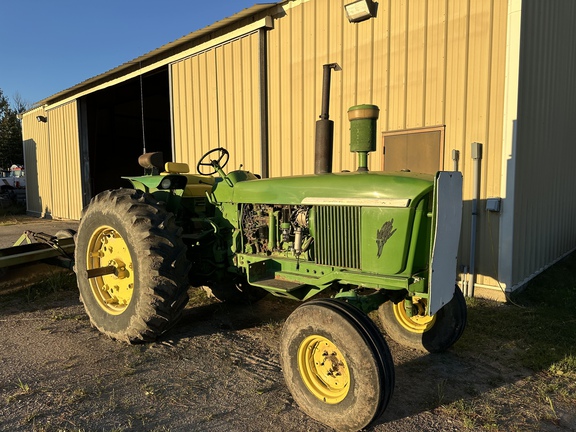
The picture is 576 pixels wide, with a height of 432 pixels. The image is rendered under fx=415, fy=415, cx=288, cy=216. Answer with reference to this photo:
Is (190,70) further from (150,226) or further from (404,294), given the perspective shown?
(404,294)

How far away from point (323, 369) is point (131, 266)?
6.35 ft

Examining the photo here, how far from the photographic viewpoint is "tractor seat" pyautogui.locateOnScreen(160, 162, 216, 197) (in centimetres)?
403

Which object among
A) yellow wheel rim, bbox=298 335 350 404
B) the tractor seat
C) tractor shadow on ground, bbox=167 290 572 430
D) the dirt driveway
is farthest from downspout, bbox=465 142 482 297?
yellow wheel rim, bbox=298 335 350 404

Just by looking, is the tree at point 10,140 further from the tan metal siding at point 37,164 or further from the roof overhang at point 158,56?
the roof overhang at point 158,56

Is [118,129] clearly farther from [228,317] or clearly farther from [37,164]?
[228,317]

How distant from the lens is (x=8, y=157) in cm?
2512

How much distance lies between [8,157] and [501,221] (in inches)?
1114

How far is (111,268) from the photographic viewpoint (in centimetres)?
358

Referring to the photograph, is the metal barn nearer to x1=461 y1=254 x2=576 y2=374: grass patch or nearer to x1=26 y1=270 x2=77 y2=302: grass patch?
x1=461 y1=254 x2=576 y2=374: grass patch

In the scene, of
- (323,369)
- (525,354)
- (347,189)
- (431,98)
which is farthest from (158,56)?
(525,354)

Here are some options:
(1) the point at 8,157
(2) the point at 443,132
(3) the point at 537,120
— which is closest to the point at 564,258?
(3) the point at 537,120

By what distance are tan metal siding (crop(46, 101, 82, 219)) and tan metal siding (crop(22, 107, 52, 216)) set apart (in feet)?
1.45

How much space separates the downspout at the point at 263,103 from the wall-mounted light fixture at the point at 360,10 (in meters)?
1.84

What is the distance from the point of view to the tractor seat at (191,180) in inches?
159
